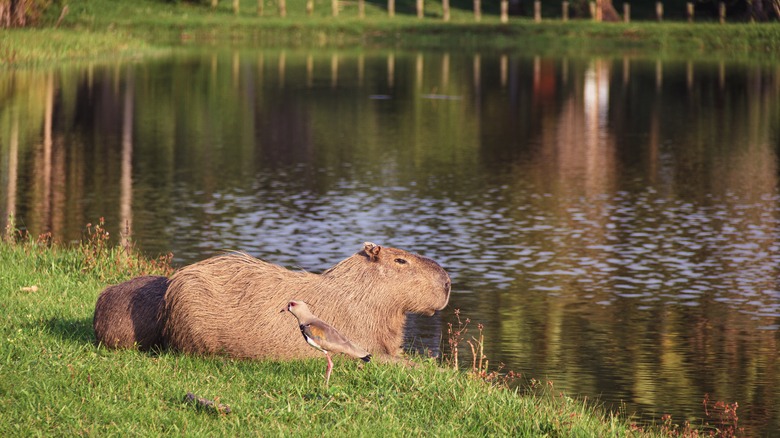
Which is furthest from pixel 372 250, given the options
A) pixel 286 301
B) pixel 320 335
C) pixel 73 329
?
pixel 73 329

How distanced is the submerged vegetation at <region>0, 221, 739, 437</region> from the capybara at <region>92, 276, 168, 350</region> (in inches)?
4.7

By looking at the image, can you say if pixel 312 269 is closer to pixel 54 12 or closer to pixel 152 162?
pixel 152 162

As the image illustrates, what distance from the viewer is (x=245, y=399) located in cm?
974

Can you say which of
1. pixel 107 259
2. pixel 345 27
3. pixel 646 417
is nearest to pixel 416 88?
pixel 345 27

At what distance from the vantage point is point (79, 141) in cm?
3186

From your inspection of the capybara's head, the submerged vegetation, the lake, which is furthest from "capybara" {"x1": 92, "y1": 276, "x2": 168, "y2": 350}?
the lake

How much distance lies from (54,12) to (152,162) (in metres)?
45.4

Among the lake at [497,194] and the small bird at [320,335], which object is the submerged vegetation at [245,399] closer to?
the small bird at [320,335]

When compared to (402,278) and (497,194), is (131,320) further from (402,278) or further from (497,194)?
(497,194)

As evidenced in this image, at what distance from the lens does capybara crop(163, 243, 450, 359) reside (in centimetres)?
1088

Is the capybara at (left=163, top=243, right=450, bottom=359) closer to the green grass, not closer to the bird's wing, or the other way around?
the green grass

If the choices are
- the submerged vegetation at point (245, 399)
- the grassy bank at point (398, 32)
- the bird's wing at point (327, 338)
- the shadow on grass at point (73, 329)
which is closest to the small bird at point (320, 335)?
the bird's wing at point (327, 338)

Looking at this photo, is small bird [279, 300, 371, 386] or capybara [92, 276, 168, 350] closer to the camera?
small bird [279, 300, 371, 386]

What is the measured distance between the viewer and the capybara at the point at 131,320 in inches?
439
